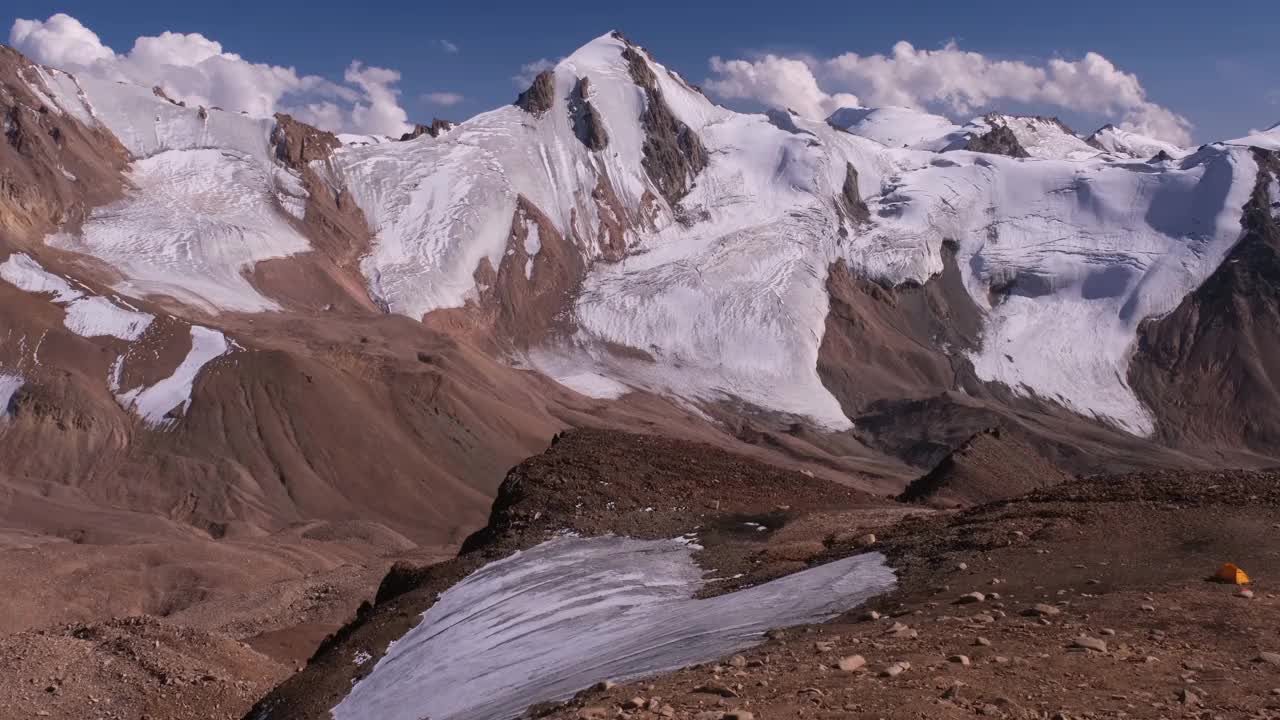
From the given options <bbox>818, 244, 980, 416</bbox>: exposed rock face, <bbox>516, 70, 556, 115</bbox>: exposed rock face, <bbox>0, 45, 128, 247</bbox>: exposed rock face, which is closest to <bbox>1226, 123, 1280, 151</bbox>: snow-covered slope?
<bbox>818, 244, 980, 416</bbox>: exposed rock face

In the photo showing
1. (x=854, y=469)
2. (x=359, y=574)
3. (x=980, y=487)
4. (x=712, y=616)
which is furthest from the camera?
(x=854, y=469)

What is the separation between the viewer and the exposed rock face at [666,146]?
161 metres

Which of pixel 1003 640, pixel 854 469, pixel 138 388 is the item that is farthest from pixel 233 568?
pixel 854 469

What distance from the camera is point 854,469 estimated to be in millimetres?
104500

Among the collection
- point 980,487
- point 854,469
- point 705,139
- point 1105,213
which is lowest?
point 854,469

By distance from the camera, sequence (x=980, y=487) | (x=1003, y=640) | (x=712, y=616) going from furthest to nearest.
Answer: (x=980, y=487)
(x=712, y=616)
(x=1003, y=640)

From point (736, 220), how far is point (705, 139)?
18668mm

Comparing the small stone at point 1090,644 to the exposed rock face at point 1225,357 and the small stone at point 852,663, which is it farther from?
the exposed rock face at point 1225,357

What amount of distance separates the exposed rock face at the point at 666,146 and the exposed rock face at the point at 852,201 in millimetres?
17987

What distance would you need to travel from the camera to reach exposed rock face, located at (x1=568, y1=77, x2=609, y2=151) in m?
158

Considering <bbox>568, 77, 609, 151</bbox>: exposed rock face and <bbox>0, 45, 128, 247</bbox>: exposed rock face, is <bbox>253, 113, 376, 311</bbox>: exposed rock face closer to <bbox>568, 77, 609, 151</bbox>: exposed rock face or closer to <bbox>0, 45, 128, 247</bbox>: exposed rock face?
<bbox>0, 45, 128, 247</bbox>: exposed rock face

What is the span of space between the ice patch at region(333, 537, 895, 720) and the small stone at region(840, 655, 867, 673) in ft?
7.30

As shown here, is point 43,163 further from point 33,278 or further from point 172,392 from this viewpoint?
point 172,392

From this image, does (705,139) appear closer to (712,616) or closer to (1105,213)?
(1105,213)
